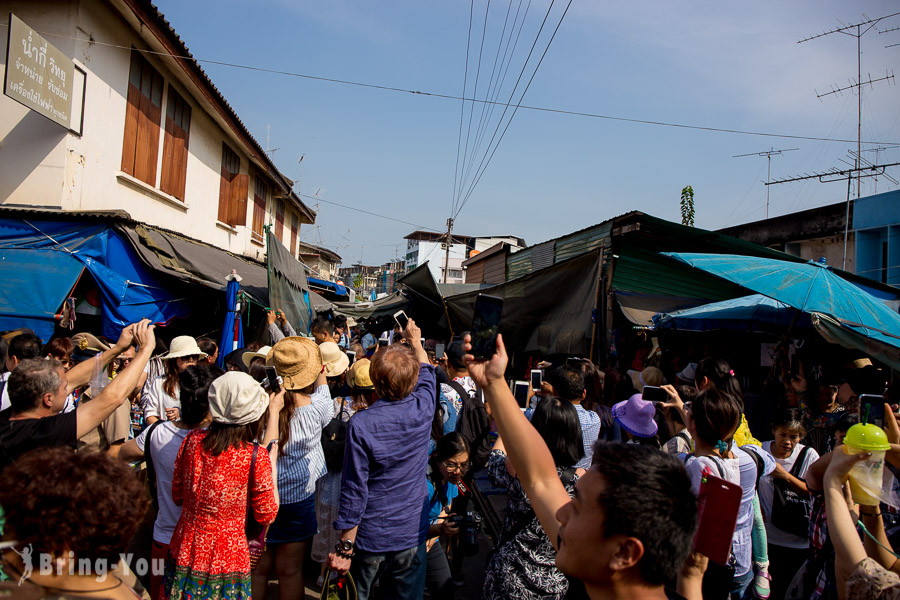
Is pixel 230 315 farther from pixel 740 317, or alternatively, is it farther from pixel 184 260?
pixel 740 317

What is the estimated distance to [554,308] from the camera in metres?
8.80

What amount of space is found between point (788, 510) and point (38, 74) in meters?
8.30

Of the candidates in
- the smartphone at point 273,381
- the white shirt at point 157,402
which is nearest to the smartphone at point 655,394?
the smartphone at point 273,381

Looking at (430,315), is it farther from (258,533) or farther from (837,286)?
(258,533)

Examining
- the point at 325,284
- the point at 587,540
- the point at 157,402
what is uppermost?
the point at 325,284

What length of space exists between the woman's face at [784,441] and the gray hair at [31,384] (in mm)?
4259

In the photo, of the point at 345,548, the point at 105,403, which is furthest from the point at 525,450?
the point at 105,403

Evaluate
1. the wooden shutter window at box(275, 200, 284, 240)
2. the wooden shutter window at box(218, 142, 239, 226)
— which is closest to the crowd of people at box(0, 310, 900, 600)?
the wooden shutter window at box(218, 142, 239, 226)

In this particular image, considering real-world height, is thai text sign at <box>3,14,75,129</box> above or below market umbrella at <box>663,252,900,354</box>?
above

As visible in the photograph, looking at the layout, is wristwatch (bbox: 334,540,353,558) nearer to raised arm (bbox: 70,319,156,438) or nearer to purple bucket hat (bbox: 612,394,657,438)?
raised arm (bbox: 70,319,156,438)

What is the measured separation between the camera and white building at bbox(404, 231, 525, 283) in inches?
1884

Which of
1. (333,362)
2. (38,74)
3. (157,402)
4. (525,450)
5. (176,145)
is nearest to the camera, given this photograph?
(525,450)

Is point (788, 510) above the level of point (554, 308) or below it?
below

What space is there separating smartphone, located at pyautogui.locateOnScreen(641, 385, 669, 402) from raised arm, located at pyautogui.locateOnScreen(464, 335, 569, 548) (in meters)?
1.67
